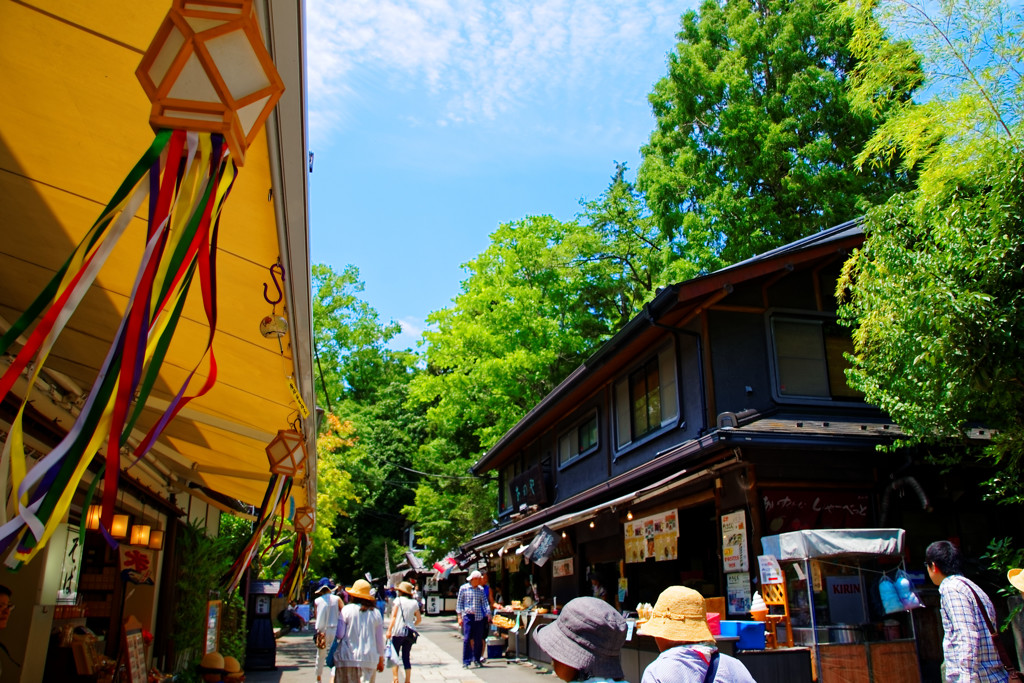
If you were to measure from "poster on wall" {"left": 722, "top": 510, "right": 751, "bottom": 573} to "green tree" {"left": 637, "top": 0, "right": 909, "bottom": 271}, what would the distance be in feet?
43.7

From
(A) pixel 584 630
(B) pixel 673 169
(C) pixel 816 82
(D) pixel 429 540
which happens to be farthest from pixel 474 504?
(A) pixel 584 630

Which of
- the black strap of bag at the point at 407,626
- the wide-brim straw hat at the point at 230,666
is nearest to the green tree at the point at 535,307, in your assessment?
the black strap of bag at the point at 407,626

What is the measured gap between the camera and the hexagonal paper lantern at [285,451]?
7.45 metres

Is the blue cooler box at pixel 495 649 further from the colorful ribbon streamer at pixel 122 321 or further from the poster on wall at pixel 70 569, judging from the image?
the colorful ribbon streamer at pixel 122 321

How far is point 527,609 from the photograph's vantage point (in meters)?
17.4

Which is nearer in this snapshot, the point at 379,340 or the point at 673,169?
the point at 673,169

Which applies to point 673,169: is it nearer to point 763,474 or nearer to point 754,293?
point 754,293

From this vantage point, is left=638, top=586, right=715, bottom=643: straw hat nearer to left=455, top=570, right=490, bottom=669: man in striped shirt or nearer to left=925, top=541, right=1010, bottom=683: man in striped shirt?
left=925, top=541, right=1010, bottom=683: man in striped shirt

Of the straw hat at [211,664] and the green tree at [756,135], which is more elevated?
the green tree at [756,135]

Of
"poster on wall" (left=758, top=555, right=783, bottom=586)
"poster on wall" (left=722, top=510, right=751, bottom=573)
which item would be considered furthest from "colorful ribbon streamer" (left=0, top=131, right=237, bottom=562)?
"poster on wall" (left=722, top=510, right=751, bottom=573)

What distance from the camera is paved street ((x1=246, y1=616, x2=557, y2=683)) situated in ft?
44.8

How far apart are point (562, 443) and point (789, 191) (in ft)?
33.7

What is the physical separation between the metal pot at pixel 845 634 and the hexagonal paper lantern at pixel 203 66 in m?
8.68

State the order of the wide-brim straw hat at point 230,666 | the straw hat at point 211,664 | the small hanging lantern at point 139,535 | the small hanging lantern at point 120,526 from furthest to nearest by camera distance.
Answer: the small hanging lantern at point 139,535 < the small hanging lantern at point 120,526 < the wide-brim straw hat at point 230,666 < the straw hat at point 211,664
